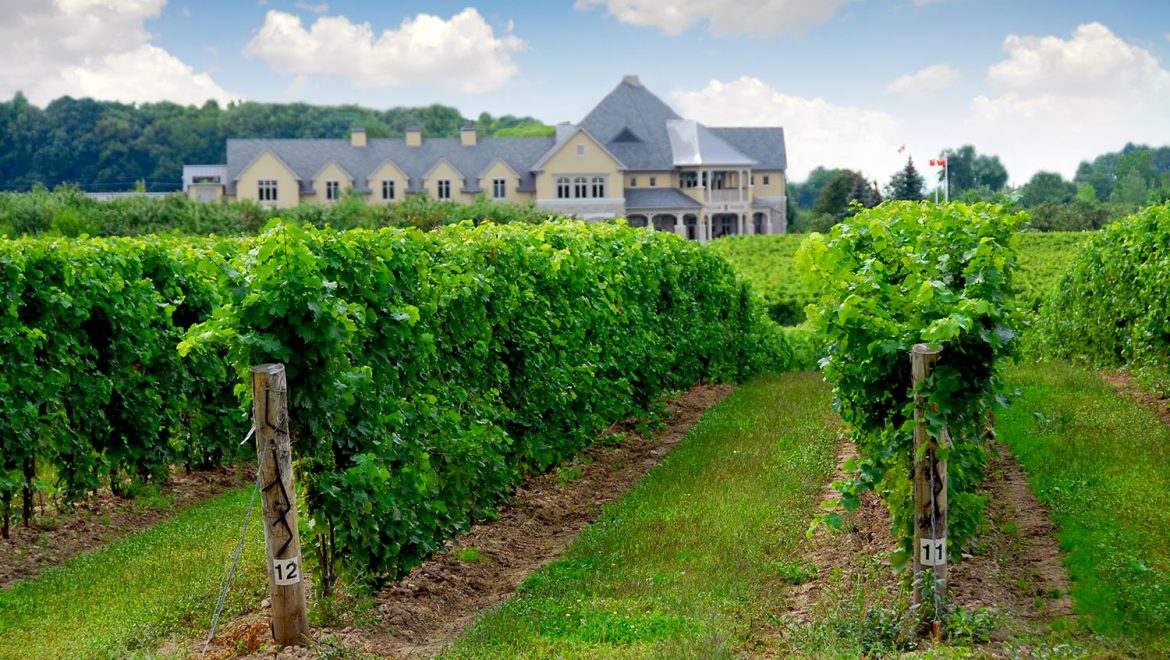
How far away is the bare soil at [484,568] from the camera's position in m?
7.02

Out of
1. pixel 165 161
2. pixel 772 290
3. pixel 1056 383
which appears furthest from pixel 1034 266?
pixel 165 161

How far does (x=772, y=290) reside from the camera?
43.5 meters

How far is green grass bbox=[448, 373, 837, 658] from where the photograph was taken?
269 inches

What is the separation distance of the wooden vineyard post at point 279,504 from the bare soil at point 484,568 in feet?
0.68

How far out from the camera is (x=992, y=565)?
331 inches

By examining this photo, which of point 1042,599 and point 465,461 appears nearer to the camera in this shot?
point 1042,599

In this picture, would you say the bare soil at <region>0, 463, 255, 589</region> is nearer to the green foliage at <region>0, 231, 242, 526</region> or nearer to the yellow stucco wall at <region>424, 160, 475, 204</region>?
the green foliage at <region>0, 231, 242, 526</region>

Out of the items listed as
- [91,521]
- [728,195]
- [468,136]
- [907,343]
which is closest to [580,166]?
[468,136]

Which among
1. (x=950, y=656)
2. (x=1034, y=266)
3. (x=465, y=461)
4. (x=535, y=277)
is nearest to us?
(x=950, y=656)

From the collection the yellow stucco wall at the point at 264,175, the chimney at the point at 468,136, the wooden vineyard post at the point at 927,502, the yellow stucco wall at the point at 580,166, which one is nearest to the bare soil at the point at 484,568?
the wooden vineyard post at the point at 927,502

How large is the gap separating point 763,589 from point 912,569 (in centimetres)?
107

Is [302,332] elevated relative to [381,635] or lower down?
elevated

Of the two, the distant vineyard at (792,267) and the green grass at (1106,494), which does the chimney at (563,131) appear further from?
the green grass at (1106,494)

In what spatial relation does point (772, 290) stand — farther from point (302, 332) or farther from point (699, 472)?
point (302, 332)
